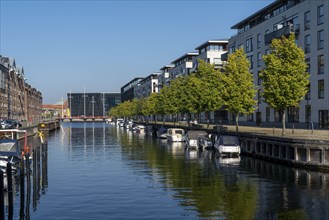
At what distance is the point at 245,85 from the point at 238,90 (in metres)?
1.58

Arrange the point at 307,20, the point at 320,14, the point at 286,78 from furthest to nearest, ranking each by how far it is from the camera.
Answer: the point at 307,20
the point at 320,14
the point at 286,78

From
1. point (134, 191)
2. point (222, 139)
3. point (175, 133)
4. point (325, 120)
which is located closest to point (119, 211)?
point (134, 191)

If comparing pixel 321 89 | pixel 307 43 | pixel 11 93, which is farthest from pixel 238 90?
pixel 11 93

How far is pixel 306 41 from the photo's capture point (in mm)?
81250

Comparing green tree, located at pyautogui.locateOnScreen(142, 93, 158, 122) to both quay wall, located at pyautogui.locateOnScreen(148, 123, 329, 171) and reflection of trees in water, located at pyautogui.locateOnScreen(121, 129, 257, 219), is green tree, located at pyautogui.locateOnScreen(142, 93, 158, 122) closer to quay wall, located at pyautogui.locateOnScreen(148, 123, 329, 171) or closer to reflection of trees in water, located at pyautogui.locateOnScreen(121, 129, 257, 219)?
quay wall, located at pyautogui.locateOnScreen(148, 123, 329, 171)

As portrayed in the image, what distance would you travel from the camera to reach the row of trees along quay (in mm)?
56562

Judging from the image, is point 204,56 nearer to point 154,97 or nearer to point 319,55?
point 154,97

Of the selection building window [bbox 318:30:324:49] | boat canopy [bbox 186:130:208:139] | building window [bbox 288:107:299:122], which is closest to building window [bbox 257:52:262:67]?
A: building window [bbox 288:107:299:122]

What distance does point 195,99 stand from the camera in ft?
311

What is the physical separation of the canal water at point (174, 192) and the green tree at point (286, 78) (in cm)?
876

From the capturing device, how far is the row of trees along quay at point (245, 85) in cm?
5656

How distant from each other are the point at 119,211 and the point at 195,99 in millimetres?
68106

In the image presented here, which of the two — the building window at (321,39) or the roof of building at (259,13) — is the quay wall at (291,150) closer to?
the building window at (321,39)

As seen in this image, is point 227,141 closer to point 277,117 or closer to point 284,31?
point 284,31
